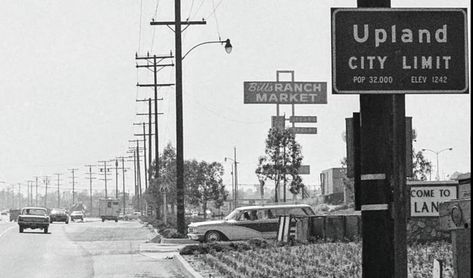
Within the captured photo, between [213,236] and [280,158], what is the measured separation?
28.9m

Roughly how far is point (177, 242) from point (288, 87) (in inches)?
1292

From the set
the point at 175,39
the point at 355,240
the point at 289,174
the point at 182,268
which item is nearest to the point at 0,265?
the point at 182,268

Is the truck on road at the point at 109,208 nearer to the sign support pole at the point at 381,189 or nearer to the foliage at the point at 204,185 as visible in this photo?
the foliage at the point at 204,185

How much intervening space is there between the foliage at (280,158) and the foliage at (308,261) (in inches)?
1468

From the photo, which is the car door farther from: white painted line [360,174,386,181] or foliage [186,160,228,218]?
foliage [186,160,228,218]

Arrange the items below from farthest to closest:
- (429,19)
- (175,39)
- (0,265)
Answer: (175,39), (0,265), (429,19)

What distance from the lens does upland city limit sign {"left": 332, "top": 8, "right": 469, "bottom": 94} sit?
8867mm

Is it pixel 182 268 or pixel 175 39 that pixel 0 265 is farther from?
pixel 175 39

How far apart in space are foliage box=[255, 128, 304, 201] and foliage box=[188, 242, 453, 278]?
3729cm

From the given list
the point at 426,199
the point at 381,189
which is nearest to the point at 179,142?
the point at 426,199

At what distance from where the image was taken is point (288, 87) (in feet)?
230

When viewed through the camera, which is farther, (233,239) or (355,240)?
(233,239)

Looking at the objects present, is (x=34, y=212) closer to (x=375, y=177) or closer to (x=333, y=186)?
(x=333, y=186)

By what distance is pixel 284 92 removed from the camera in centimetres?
6944
